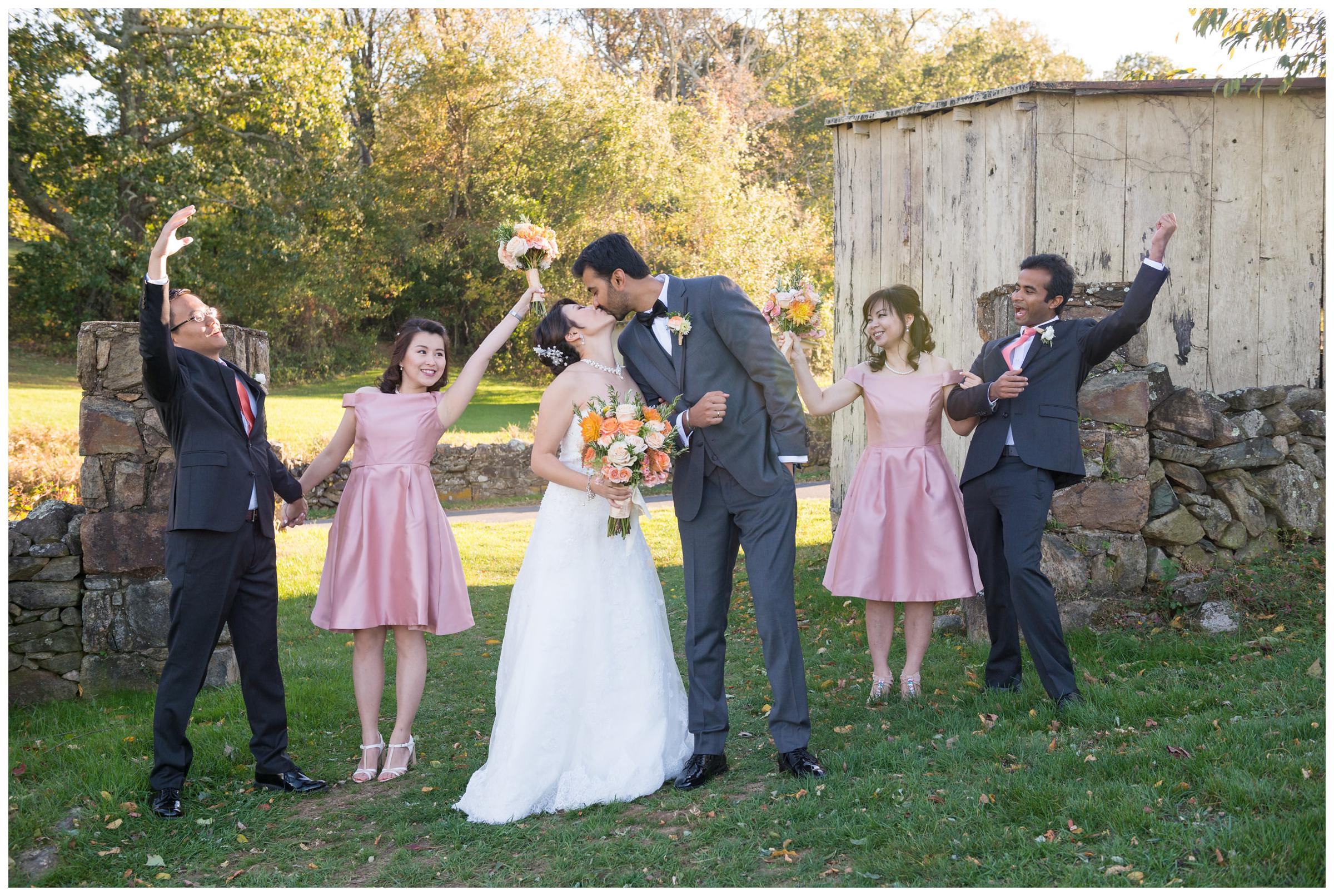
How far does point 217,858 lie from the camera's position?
3895 mm

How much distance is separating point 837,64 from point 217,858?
105 ft

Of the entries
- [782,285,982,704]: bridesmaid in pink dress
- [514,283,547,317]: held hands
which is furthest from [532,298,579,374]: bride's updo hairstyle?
[782,285,982,704]: bridesmaid in pink dress

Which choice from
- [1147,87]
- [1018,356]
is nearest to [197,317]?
[1018,356]

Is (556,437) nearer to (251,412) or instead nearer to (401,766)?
(251,412)

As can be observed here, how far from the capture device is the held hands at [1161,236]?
4484 millimetres

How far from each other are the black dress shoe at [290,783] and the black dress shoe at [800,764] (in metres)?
2.03

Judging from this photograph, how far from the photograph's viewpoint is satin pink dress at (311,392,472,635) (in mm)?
Result: 4707

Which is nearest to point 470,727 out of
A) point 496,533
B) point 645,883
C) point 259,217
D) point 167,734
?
point 167,734

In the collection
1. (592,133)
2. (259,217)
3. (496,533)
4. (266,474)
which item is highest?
(592,133)

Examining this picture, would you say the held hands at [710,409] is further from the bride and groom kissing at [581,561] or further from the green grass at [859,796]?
the green grass at [859,796]

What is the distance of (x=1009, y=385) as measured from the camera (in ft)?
15.4

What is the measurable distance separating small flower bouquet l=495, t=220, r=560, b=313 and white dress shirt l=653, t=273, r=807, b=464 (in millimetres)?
659

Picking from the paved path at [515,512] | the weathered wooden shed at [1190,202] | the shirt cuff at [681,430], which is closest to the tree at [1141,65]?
the paved path at [515,512]

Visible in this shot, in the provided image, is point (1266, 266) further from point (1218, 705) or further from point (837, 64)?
point (837, 64)
